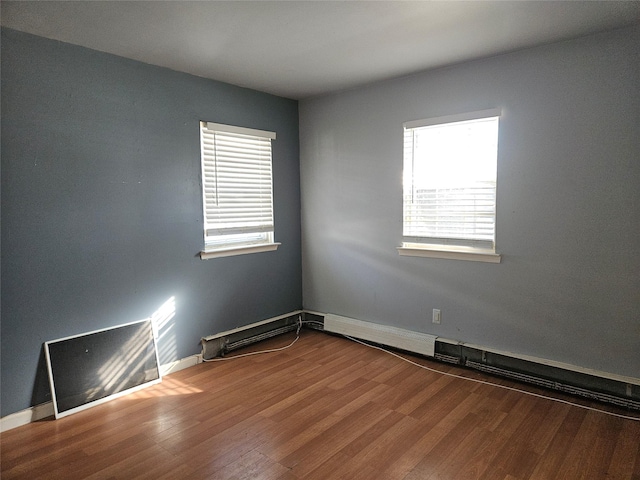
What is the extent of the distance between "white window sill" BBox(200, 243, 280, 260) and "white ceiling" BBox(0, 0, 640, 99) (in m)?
1.57

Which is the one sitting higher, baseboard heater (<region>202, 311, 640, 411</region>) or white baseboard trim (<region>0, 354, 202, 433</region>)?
baseboard heater (<region>202, 311, 640, 411</region>)

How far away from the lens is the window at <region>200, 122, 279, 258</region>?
3801 millimetres

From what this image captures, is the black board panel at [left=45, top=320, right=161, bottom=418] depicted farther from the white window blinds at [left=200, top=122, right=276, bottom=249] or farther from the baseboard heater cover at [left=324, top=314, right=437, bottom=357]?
the baseboard heater cover at [left=324, top=314, right=437, bottom=357]

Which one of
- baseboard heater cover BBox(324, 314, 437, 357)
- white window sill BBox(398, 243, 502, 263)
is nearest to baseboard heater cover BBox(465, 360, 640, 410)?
baseboard heater cover BBox(324, 314, 437, 357)

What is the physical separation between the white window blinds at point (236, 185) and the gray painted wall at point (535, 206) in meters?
0.87

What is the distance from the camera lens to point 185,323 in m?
3.69

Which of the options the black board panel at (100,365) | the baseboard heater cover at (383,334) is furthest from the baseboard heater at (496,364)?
the black board panel at (100,365)

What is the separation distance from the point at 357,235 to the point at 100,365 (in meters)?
2.51

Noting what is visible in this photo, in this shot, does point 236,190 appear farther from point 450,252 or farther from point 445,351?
point 445,351

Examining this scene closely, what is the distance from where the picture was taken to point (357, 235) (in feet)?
14.0

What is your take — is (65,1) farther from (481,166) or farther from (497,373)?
(497,373)

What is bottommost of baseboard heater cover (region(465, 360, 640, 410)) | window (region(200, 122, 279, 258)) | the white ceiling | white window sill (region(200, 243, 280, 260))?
baseboard heater cover (region(465, 360, 640, 410))

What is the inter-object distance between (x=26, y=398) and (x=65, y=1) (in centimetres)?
247

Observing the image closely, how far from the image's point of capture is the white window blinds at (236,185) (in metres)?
3.80
